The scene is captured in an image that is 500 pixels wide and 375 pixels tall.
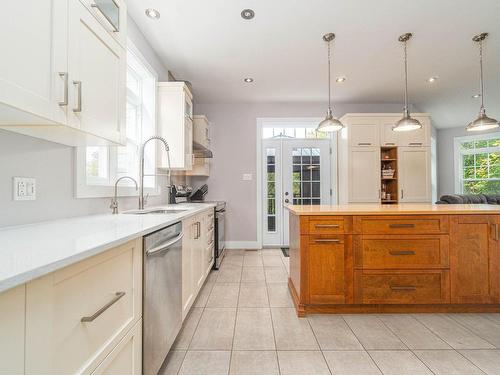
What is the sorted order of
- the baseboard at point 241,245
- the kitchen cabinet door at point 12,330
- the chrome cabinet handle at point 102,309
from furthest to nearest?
1. the baseboard at point 241,245
2. the chrome cabinet handle at point 102,309
3. the kitchen cabinet door at point 12,330

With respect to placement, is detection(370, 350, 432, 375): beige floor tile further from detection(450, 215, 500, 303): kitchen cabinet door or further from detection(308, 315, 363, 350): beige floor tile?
detection(450, 215, 500, 303): kitchen cabinet door

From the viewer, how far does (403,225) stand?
7.12 feet

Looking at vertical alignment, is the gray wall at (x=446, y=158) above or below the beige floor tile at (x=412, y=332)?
above

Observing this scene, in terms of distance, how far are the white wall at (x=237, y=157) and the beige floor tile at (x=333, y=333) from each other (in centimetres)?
268

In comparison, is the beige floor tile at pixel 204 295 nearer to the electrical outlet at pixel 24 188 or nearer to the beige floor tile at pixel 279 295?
the beige floor tile at pixel 279 295

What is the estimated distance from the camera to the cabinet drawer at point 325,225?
2152mm

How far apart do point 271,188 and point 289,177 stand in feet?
1.34

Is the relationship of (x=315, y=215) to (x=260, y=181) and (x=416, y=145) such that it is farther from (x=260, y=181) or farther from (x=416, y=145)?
(x=416, y=145)

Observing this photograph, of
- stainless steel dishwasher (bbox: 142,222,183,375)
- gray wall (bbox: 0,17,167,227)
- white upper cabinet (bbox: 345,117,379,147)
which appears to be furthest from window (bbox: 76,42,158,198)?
white upper cabinet (bbox: 345,117,379,147)

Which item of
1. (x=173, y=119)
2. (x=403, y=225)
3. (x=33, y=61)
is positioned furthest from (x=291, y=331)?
(x=173, y=119)

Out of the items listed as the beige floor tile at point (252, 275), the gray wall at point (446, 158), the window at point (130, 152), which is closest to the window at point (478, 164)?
the gray wall at point (446, 158)

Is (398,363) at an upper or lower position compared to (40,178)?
lower

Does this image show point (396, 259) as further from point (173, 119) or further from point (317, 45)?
point (173, 119)

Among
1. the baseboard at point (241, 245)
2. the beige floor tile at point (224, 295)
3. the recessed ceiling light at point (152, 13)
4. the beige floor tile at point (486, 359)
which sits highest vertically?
the recessed ceiling light at point (152, 13)
